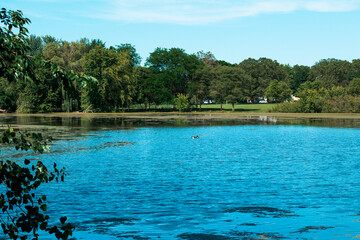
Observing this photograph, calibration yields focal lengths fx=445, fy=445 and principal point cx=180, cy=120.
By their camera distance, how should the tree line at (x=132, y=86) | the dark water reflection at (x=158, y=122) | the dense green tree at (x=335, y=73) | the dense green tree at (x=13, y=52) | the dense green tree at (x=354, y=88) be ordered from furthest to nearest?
the dense green tree at (x=335, y=73)
the dense green tree at (x=354, y=88)
the tree line at (x=132, y=86)
the dark water reflection at (x=158, y=122)
the dense green tree at (x=13, y=52)

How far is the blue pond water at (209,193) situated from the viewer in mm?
13094

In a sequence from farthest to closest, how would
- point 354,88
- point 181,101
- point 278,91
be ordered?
point 278,91, point 181,101, point 354,88

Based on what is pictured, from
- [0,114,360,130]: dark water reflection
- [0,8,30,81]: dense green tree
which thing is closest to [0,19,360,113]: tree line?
[0,114,360,130]: dark water reflection

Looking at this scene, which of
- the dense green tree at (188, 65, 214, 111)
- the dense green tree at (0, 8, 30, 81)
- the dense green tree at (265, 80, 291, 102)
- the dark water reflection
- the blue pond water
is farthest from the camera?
the dense green tree at (265, 80, 291, 102)

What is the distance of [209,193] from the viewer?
18.0 meters

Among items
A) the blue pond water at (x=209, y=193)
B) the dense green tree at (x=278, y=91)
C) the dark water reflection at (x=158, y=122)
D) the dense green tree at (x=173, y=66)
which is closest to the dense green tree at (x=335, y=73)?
the dense green tree at (x=278, y=91)

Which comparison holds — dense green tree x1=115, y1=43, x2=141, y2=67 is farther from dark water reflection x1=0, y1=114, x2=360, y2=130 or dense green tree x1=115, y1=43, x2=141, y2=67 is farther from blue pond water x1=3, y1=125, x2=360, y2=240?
blue pond water x1=3, y1=125, x2=360, y2=240

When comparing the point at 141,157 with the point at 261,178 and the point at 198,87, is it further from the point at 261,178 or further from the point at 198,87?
the point at 198,87

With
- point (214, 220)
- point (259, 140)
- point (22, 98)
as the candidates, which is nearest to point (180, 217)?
point (214, 220)

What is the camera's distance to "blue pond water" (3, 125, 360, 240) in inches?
516

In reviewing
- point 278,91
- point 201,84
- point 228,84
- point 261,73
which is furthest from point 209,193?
point 261,73

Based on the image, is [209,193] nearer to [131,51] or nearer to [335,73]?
[131,51]

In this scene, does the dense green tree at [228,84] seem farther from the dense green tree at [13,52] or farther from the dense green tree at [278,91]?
the dense green tree at [13,52]

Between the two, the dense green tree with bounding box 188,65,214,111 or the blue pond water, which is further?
the dense green tree with bounding box 188,65,214,111
